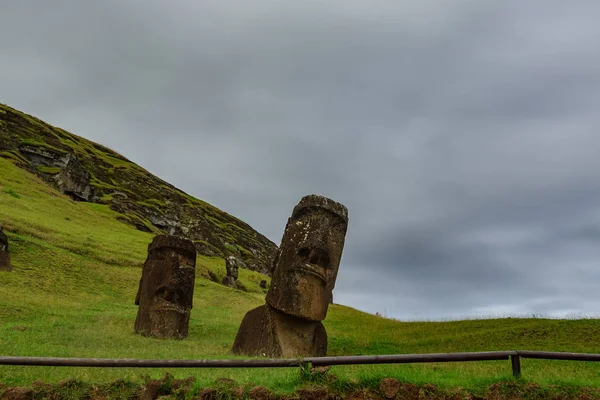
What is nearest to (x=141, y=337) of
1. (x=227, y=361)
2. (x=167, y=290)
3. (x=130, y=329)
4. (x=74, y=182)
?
(x=130, y=329)

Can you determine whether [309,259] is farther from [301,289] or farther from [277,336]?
[277,336]

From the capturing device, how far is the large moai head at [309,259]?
12633 millimetres

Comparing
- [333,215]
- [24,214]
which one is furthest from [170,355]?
[24,214]

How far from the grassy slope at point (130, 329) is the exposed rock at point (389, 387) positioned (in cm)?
18

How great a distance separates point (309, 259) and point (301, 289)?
0.76 meters

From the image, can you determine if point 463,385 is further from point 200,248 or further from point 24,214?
point 200,248

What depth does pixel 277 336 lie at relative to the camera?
41.5 ft

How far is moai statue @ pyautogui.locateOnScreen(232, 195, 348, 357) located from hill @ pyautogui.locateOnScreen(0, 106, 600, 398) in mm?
1102

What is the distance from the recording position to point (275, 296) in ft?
42.0

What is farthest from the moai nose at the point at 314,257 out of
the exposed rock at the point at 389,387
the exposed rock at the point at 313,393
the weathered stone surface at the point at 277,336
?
the exposed rock at the point at 313,393

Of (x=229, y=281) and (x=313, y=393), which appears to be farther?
(x=229, y=281)

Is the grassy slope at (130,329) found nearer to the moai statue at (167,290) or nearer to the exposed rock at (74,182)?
the moai statue at (167,290)

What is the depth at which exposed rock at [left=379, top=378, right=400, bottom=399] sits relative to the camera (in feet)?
23.0

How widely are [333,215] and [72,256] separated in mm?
18862
